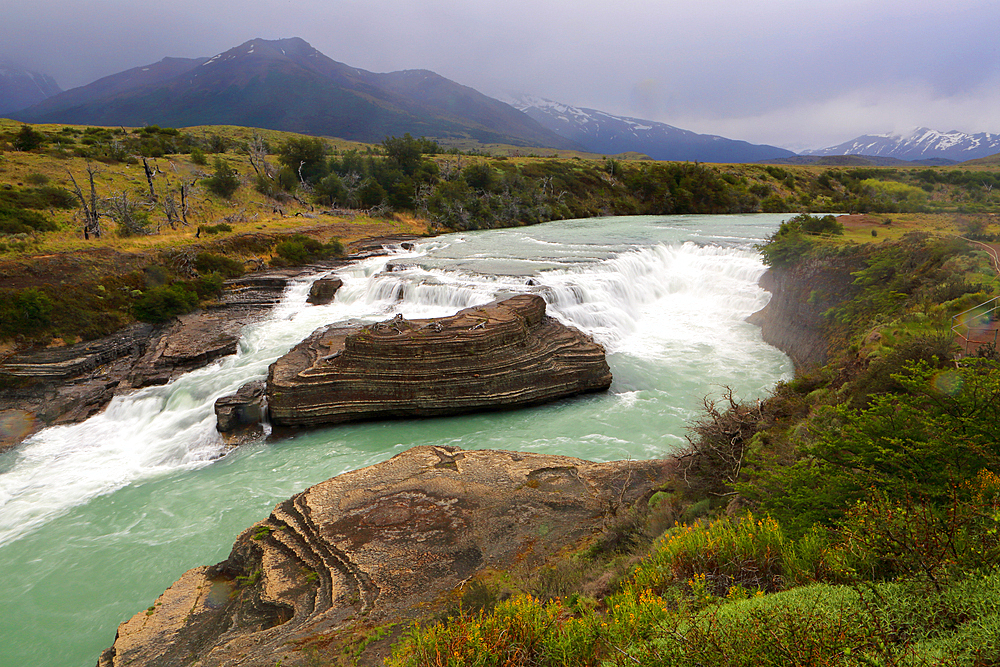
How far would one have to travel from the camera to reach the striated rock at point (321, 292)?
65.7 feet

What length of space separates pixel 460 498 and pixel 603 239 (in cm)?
2727

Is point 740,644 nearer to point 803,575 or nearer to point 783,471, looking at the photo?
point 803,575

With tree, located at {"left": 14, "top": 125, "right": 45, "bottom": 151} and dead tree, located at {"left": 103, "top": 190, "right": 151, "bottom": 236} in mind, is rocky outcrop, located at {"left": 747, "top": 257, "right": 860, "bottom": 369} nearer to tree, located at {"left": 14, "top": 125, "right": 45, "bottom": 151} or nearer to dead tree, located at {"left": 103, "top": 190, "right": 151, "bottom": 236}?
dead tree, located at {"left": 103, "top": 190, "right": 151, "bottom": 236}

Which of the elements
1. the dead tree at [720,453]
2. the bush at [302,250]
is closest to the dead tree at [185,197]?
the bush at [302,250]

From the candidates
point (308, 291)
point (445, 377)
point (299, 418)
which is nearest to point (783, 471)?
point (445, 377)

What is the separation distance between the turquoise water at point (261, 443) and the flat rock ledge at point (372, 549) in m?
1.83

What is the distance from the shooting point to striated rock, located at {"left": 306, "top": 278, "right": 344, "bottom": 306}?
65.7 ft

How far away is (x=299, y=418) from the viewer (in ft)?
38.4

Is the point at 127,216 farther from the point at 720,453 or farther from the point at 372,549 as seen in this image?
the point at 720,453

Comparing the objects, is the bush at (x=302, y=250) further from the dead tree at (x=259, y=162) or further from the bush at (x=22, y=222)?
the dead tree at (x=259, y=162)

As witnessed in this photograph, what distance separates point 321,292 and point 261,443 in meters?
9.98

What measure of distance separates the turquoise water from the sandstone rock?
0.54 meters

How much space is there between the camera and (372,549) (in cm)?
610

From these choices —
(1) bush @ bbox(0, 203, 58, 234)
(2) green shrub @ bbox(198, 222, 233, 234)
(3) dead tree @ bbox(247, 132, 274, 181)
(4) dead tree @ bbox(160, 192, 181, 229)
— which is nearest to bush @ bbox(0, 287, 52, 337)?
(1) bush @ bbox(0, 203, 58, 234)
